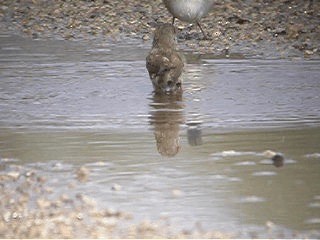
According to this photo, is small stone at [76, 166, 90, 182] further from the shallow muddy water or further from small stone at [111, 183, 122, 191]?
small stone at [111, 183, 122, 191]

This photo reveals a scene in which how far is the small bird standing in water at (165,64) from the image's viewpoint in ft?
29.5

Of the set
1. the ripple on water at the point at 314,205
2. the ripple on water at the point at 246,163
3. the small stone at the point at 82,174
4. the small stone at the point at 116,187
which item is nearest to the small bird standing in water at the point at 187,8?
the ripple on water at the point at 246,163

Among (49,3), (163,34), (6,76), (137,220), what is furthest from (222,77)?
(49,3)

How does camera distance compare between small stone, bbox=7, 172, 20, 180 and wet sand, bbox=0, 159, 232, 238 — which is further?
small stone, bbox=7, 172, 20, 180

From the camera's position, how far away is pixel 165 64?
29.5 ft

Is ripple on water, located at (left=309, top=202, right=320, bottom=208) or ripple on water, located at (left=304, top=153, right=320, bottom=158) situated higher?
ripple on water, located at (left=309, top=202, right=320, bottom=208)

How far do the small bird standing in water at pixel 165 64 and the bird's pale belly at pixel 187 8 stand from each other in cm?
293

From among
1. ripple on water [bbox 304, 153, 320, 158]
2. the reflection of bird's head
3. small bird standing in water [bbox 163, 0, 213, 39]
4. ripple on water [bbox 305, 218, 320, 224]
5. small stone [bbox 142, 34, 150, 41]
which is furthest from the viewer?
small stone [bbox 142, 34, 150, 41]

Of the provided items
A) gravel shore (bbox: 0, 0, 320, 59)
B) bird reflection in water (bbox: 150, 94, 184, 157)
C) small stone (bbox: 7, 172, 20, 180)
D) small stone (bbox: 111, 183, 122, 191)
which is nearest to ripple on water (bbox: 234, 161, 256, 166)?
bird reflection in water (bbox: 150, 94, 184, 157)

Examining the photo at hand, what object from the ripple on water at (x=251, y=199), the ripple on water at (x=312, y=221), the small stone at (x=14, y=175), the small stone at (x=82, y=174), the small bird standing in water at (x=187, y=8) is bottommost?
the small bird standing in water at (x=187, y=8)

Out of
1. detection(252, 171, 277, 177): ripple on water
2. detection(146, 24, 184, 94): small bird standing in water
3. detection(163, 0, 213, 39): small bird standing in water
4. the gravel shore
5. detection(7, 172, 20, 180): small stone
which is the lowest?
the gravel shore

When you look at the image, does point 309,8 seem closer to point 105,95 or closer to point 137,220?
point 105,95

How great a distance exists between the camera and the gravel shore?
38.7 ft

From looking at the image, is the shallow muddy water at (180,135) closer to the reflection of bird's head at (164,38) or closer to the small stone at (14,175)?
the small stone at (14,175)
